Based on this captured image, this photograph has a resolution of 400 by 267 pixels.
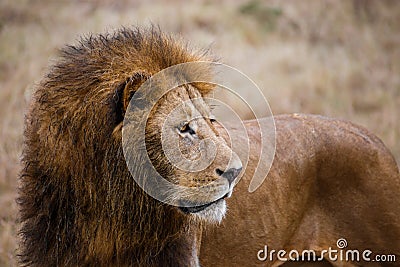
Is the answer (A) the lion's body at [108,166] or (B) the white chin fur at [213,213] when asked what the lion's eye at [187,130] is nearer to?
(A) the lion's body at [108,166]

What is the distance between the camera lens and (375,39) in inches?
566

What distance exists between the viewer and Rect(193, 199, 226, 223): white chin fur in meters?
3.20

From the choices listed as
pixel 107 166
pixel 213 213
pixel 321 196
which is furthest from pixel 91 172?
pixel 321 196

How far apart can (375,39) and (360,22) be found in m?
0.98

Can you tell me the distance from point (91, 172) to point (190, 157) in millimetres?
458

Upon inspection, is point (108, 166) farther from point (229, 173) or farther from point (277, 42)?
point (277, 42)

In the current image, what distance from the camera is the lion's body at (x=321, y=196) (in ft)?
13.7

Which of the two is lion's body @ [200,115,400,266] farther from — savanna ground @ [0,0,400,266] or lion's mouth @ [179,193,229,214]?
savanna ground @ [0,0,400,266]

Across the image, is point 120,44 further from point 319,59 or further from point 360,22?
point 360,22

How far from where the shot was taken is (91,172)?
125 inches

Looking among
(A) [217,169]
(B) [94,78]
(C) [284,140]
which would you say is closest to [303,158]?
(C) [284,140]

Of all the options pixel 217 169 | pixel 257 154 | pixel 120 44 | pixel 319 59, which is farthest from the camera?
pixel 319 59

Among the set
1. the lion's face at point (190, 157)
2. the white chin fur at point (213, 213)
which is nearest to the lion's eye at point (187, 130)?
the lion's face at point (190, 157)

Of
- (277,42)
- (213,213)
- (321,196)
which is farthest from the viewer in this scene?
(277,42)
